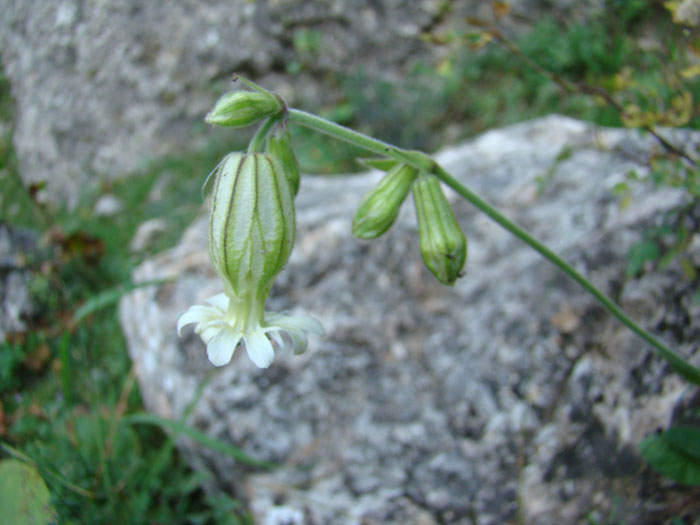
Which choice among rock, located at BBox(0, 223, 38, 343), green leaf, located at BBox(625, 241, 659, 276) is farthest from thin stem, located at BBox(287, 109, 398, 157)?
rock, located at BBox(0, 223, 38, 343)

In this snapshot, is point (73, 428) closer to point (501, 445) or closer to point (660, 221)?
point (501, 445)

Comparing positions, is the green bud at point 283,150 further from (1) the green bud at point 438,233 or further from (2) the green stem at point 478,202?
(1) the green bud at point 438,233

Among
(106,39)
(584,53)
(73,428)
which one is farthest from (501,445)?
(106,39)

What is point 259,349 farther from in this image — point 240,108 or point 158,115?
point 158,115

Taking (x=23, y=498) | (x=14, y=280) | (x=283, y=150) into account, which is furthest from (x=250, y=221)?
(x=14, y=280)

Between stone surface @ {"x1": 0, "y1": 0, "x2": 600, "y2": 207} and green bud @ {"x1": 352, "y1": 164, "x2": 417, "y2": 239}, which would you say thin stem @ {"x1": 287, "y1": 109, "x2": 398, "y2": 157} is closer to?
green bud @ {"x1": 352, "y1": 164, "x2": 417, "y2": 239}

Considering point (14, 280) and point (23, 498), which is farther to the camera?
point (14, 280)
